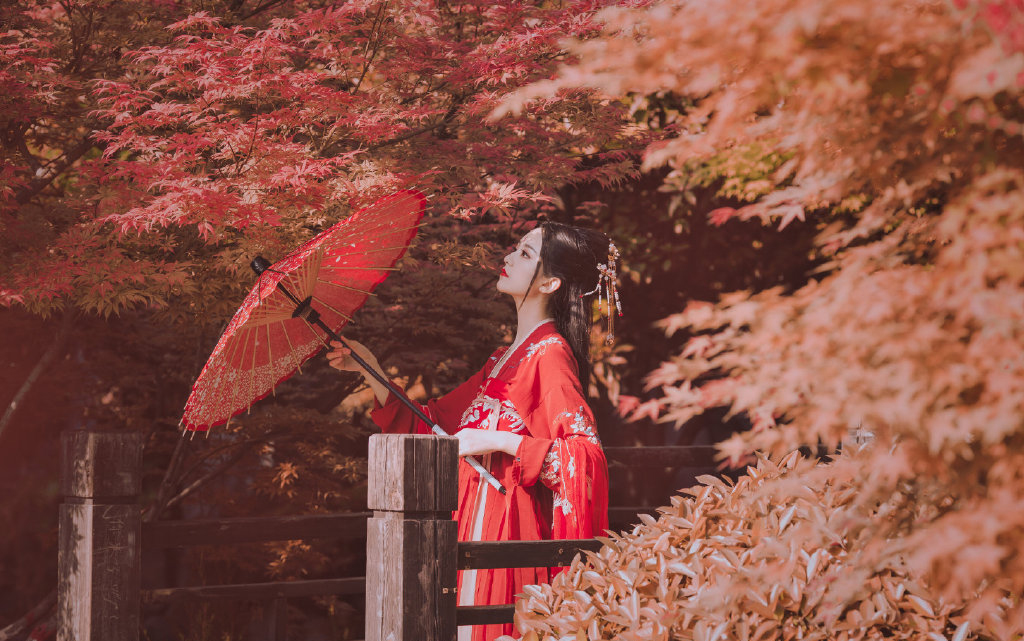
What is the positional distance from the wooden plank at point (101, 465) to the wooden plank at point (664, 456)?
3.91 metres

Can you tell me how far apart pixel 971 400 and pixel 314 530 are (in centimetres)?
391

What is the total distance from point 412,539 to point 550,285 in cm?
164

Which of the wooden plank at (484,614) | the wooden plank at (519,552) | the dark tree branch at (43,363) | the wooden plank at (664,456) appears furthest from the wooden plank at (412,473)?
the wooden plank at (664,456)

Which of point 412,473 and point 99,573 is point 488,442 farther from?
point 99,573

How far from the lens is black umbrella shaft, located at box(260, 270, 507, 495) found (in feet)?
12.1

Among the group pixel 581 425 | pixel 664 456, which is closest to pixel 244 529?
pixel 581 425

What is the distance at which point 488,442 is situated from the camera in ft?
11.9

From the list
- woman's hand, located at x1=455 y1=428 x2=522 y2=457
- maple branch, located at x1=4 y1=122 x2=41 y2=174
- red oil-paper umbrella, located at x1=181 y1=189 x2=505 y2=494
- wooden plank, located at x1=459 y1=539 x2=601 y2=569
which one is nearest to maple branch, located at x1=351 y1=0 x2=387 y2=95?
red oil-paper umbrella, located at x1=181 y1=189 x2=505 y2=494

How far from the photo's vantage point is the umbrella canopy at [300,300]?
3.49 meters

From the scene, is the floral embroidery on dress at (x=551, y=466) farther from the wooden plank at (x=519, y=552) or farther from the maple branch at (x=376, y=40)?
the maple branch at (x=376, y=40)

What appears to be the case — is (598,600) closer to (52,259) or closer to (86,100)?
(52,259)

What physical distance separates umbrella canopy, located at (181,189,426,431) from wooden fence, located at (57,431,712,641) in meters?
0.44

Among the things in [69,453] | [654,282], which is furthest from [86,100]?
[654,282]

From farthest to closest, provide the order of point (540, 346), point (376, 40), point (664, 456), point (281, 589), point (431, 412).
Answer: point (664, 456), point (281, 589), point (376, 40), point (431, 412), point (540, 346)
